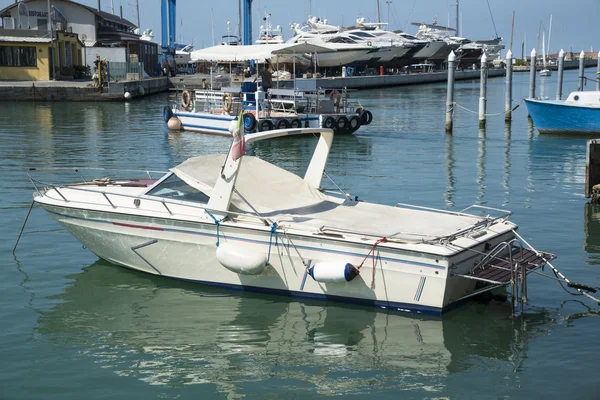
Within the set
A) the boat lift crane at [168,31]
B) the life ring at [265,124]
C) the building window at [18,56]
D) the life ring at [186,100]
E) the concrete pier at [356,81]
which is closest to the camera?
the life ring at [265,124]

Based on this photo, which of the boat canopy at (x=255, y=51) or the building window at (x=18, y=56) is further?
the building window at (x=18, y=56)

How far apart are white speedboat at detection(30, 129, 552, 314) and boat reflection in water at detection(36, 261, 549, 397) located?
0.26 m

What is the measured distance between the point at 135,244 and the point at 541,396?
5473 mm

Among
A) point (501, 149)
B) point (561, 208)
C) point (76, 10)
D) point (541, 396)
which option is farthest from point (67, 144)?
point (76, 10)

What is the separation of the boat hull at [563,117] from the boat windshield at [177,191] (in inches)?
844

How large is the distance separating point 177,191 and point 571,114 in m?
21.7

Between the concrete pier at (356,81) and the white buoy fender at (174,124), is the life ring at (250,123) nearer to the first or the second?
the white buoy fender at (174,124)

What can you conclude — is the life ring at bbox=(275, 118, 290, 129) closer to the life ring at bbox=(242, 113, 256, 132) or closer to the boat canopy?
the life ring at bbox=(242, 113, 256, 132)

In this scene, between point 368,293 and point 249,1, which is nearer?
point 368,293

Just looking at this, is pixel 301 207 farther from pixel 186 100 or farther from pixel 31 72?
pixel 31 72

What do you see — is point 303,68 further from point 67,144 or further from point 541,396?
point 541,396

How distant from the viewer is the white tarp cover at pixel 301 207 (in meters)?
9.55

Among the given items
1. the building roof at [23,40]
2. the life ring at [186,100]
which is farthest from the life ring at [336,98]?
the building roof at [23,40]

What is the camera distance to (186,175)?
1015 cm
